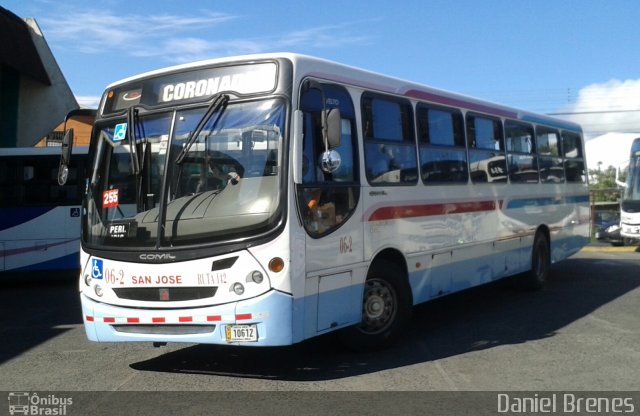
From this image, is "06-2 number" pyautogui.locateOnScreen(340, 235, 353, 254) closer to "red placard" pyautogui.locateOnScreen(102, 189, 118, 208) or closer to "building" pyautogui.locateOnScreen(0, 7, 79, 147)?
"red placard" pyautogui.locateOnScreen(102, 189, 118, 208)

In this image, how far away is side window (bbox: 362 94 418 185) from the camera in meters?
7.24

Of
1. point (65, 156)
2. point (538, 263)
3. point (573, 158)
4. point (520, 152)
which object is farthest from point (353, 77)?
point (573, 158)

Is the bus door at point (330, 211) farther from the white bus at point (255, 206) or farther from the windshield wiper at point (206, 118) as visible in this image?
the windshield wiper at point (206, 118)

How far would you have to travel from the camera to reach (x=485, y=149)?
9.73 meters

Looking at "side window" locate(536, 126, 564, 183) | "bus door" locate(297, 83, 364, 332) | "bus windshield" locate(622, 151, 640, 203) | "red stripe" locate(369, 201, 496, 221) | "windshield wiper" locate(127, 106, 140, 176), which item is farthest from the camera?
"bus windshield" locate(622, 151, 640, 203)

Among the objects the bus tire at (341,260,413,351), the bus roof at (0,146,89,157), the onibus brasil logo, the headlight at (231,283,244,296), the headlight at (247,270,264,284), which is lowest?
the onibus brasil logo

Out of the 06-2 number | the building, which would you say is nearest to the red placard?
the 06-2 number

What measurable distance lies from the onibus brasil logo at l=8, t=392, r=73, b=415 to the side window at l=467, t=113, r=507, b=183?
19.3 ft

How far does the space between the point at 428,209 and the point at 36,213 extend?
28.8 ft

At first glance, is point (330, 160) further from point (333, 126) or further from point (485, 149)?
point (485, 149)

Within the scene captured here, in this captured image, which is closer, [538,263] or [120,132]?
[120,132]

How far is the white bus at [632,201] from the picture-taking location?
18.7 m

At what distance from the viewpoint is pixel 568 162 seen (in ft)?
42.2

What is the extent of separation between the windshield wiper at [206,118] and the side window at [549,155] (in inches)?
276
